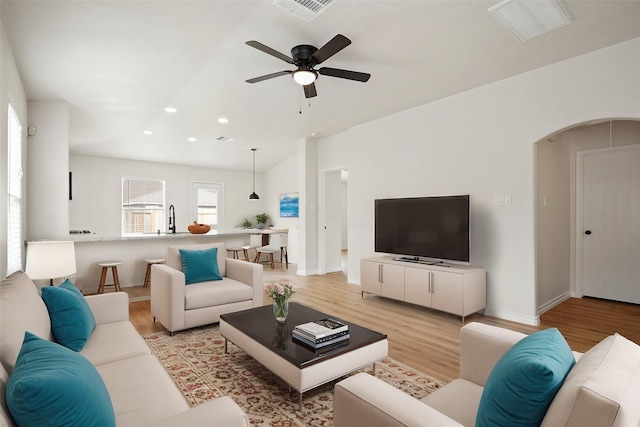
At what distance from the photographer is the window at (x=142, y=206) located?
318 inches

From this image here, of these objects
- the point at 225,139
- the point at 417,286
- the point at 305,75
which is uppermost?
the point at 225,139

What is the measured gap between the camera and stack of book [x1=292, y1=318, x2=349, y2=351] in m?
2.20

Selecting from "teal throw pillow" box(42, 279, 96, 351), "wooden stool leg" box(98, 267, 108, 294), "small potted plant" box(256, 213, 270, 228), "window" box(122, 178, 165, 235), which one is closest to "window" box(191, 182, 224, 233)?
"window" box(122, 178, 165, 235)

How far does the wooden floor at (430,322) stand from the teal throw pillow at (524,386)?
163 cm

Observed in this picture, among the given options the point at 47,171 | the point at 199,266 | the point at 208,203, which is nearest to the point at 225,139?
the point at 208,203

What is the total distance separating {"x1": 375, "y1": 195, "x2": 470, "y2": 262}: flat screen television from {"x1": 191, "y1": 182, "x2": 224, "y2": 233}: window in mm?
5552

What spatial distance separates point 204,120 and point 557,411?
601 cm

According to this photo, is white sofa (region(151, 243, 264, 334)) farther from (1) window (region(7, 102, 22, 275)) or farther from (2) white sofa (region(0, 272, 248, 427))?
(1) window (region(7, 102, 22, 275))

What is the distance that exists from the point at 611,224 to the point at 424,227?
276 centimetres

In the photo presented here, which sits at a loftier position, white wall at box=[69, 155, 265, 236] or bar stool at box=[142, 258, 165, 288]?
white wall at box=[69, 155, 265, 236]

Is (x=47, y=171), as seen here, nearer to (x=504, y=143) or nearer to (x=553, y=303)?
(x=504, y=143)

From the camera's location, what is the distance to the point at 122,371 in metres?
1.74

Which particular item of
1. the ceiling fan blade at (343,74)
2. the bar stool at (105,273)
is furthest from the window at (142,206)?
the ceiling fan blade at (343,74)

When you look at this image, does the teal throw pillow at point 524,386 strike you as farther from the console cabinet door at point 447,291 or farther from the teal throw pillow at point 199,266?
the teal throw pillow at point 199,266
